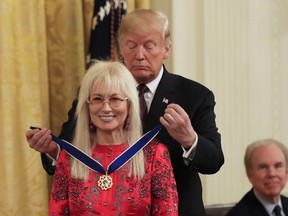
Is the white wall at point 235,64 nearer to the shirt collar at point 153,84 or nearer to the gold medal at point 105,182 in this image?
the shirt collar at point 153,84

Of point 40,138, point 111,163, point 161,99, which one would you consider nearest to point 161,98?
point 161,99

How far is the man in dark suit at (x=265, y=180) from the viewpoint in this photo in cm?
325

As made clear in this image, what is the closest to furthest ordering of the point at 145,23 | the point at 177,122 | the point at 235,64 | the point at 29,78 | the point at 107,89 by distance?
the point at 177,122 → the point at 107,89 → the point at 145,23 → the point at 29,78 → the point at 235,64

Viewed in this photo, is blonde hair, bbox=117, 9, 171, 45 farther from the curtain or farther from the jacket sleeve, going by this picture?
the curtain

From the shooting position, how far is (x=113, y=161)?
2.29 metres

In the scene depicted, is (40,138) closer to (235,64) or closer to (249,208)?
(249,208)

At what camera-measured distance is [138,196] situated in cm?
227

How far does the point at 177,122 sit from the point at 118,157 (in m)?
0.25

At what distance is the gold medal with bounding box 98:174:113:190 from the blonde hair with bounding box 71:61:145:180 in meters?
0.05

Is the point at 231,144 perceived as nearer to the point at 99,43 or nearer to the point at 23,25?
the point at 99,43

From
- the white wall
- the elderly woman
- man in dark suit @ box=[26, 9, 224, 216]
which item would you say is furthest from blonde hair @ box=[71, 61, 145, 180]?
the white wall

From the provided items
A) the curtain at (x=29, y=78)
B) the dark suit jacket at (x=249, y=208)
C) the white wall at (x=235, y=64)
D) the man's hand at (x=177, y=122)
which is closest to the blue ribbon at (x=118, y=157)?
the man's hand at (x=177, y=122)

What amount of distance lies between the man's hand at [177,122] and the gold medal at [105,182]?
0.27 m

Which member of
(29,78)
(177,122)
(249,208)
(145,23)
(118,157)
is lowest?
(249,208)
